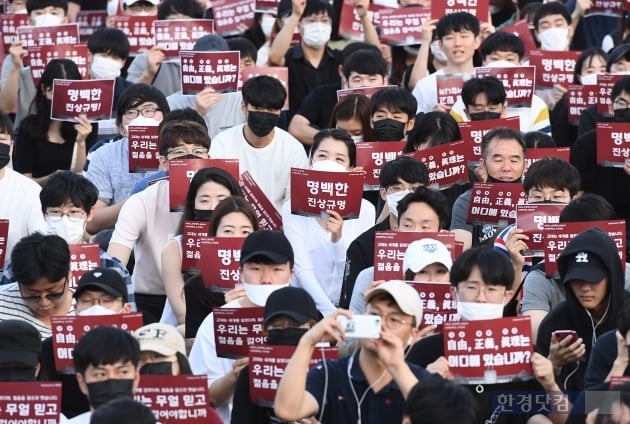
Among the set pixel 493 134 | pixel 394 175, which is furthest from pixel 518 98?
pixel 394 175

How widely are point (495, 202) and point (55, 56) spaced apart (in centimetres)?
532

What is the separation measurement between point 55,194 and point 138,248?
86cm

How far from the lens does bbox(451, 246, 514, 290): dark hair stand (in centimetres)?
988

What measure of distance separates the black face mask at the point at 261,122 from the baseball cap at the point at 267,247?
12.5 ft

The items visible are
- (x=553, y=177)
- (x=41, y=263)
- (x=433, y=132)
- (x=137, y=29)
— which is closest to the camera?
(x=41, y=263)

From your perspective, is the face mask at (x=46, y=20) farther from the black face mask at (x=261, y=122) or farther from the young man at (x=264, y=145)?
the black face mask at (x=261, y=122)

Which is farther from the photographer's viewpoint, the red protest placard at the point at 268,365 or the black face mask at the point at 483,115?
the black face mask at the point at 483,115

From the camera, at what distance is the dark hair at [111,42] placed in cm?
1634

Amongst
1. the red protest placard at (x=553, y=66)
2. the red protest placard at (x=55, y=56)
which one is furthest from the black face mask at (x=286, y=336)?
the red protest placard at (x=553, y=66)

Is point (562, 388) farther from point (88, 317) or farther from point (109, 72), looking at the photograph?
point (109, 72)

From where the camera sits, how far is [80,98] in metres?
14.7

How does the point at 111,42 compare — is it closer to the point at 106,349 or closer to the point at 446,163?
the point at 446,163

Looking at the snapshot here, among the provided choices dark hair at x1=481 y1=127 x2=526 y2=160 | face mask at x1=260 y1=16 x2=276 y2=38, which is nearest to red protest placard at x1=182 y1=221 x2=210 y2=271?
dark hair at x1=481 y1=127 x2=526 y2=160

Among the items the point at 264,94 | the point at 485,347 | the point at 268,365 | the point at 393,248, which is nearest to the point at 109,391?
the point at 268,365
